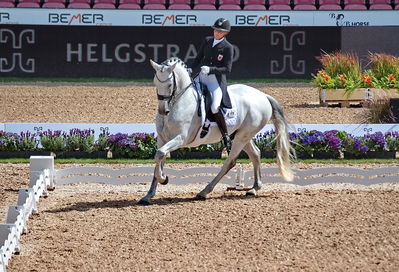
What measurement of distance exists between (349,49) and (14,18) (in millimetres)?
10547

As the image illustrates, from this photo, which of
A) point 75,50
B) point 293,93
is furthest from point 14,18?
point 293,93

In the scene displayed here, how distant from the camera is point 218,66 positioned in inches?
593

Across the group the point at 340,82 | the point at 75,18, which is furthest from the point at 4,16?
the point at 340,82

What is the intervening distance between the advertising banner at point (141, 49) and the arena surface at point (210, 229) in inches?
603

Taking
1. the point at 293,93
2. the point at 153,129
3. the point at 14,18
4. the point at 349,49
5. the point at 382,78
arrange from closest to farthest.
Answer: the point at 153,129 → the point at 382,78 → the point at 293,93 → the point at 14,18 → the point at 349,49

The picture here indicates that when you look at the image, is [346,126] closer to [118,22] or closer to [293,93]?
[293,93]

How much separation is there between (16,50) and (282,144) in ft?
62.1

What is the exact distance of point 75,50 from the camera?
3375 cm

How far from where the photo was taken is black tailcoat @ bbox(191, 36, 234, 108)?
14984mm

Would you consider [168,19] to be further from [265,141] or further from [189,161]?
[189,161]

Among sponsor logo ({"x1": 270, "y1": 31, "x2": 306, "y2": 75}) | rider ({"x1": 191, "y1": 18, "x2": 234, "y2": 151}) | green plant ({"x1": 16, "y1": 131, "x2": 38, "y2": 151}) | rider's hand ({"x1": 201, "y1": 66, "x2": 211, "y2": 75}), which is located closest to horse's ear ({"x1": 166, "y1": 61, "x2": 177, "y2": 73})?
rider's hand ({"x1": 201, "y1": 66, "x2": 211, "y2": 75})

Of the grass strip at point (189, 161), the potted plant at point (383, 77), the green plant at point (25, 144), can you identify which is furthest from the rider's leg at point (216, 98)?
the potted plant at point (383, 77)

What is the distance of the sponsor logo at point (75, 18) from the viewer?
3169cm

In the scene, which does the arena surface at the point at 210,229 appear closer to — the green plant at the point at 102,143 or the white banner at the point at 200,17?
the green plant at the point at 102,143
